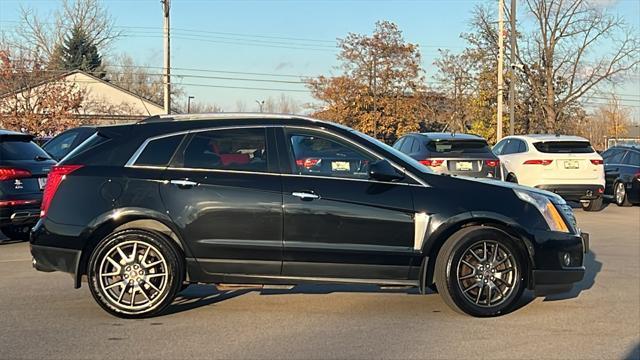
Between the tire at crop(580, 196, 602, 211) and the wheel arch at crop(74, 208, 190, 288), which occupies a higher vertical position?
the wheel arch at crop(74, 208, 190, 288)

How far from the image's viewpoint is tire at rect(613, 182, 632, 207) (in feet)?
51.1

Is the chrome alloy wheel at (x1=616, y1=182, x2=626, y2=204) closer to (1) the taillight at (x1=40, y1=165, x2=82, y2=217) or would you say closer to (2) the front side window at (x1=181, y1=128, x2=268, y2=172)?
(2) the front side window at (x1=181, y1=128, x2=268, y2=172)

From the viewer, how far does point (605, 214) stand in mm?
14109

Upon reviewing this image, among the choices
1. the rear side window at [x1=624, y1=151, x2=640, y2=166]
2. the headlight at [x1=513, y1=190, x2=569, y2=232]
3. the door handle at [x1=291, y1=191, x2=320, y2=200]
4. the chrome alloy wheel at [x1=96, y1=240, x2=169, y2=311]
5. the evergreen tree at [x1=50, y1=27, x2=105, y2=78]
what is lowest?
the chrome alloy wheel at [x1=96, y1=240, x2=169, y2=311]

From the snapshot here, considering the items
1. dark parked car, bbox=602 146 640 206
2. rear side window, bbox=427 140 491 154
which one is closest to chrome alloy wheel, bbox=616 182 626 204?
dark parked car, bbox=602 146 640 206

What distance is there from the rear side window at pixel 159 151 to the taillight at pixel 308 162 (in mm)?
1089

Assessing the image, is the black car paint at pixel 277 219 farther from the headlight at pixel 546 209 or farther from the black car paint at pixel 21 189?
the black car paint at pixel 21 189

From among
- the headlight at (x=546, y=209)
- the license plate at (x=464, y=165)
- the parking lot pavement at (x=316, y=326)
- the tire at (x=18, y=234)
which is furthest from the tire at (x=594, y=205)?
the tire at (x=18, y=234)

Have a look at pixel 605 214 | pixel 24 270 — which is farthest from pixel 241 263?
pixel 605 214

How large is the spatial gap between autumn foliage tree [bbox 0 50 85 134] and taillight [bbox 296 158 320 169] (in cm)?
2766

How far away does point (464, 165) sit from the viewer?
40.0 ft

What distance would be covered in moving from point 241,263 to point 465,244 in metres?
1.96

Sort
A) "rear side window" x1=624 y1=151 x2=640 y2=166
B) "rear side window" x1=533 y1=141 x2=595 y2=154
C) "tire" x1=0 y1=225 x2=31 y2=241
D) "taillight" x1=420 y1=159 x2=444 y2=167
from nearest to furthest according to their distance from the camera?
"tire" x1=0 y1=225 x2=31 y2=241
"taillight" x1=420 y1=159 x2=444 y2=167
"rear side window" x1=533 y1=141 x2=595 y2=154
"rear side window" x1=624 y1=151 x2=640 y2=166

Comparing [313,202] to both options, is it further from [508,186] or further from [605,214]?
[605,214]
